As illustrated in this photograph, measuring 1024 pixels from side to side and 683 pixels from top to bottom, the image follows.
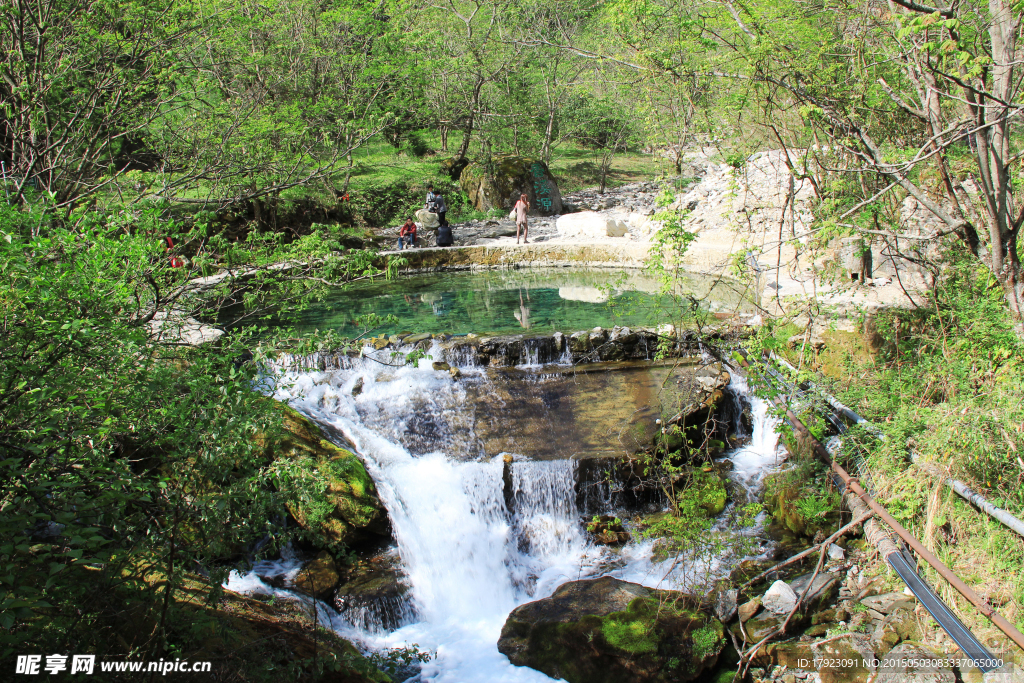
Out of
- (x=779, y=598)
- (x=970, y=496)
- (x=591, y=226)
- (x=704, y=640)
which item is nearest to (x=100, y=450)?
(x=704, y=640)

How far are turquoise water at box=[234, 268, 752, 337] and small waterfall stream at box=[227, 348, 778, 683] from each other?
258 cm

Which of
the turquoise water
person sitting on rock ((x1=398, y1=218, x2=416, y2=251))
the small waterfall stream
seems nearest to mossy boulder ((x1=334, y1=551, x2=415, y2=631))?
the small waterfall stream

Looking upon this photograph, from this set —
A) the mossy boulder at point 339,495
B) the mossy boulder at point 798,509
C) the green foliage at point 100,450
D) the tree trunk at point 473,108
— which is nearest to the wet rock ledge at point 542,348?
the mossy boulder at point 339,495

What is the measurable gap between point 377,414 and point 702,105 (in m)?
5.19

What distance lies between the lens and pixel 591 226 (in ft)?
56.3

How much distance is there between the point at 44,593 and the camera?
8.16 ft

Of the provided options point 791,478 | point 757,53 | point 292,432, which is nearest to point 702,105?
point 757,53

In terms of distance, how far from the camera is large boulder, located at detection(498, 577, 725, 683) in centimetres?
457

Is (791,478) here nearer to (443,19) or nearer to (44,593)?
(44,593)

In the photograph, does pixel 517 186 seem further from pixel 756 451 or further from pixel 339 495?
pixel 339 495

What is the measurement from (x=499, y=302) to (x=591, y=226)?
5.52 metres

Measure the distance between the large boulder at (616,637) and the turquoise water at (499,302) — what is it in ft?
16.5

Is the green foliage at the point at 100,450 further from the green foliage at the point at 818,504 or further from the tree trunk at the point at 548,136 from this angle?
the tree trunk at the point at 548,136

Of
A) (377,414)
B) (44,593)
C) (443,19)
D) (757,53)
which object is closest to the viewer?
(44,593)
